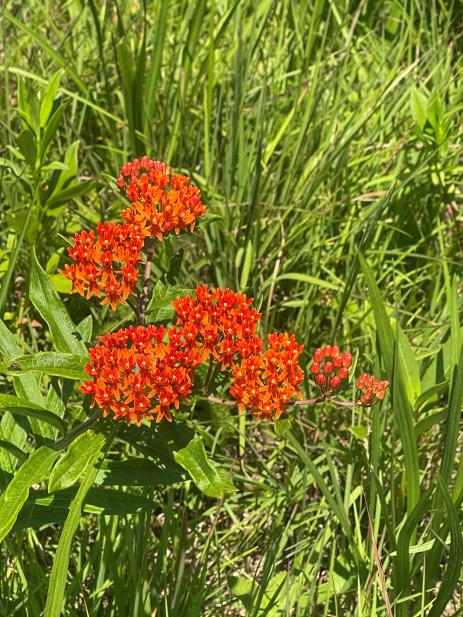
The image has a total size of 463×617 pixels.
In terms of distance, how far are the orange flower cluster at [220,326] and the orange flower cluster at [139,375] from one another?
57 millimetres

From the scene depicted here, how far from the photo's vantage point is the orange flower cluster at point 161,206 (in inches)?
85.3

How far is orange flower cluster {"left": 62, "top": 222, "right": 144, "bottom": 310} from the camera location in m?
2.08

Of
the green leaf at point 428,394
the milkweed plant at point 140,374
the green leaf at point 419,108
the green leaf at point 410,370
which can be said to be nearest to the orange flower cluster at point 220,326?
the milkweed plant at point 140,374

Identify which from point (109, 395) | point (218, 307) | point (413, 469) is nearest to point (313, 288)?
point (413, 469)

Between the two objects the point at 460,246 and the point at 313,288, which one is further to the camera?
the point at 460,246

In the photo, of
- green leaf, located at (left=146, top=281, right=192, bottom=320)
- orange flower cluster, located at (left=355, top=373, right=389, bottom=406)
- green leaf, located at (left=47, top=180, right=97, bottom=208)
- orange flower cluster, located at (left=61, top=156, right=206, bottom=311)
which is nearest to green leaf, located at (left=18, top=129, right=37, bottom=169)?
green leaf, located at (left=47, top=180, right=97, bottom=208)

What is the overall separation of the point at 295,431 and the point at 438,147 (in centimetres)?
123

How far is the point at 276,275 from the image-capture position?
3199mm

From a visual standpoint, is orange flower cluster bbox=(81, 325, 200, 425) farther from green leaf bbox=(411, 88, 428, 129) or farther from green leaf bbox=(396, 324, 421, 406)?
green leaf bbox=(411, 88, 428, 129)

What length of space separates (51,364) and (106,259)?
0.29 meters

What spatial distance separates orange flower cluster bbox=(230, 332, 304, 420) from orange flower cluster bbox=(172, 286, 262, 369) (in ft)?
0.11

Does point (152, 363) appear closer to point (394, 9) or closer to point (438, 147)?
point (438, 147)

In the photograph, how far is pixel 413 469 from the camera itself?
95.8 inches

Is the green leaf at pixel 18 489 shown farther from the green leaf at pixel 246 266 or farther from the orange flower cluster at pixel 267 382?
the green leaf at pixel 246 266
